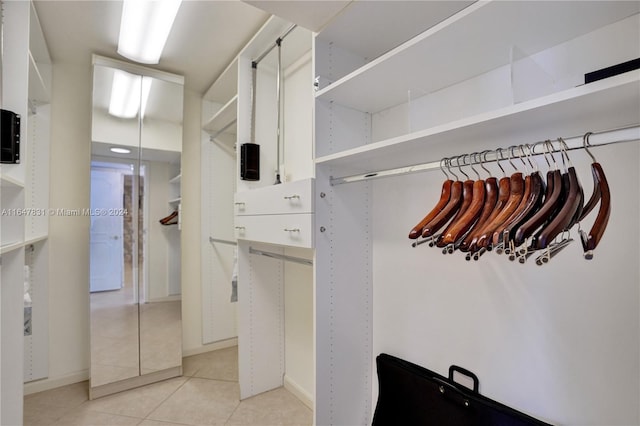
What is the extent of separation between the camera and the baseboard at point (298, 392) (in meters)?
2.08

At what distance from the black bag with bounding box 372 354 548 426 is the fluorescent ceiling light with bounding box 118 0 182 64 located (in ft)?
7.20

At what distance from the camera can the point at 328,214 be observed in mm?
1449

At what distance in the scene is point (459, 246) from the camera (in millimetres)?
900

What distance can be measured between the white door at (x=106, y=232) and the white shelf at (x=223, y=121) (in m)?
0.91

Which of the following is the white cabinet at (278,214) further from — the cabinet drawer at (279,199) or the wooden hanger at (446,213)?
the wooden hanger at (446,213)

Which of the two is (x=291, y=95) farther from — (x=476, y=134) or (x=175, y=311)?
(x=175, y=311)

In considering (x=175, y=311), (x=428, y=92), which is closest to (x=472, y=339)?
(x=428, y=92)

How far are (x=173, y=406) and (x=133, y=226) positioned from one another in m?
1.35

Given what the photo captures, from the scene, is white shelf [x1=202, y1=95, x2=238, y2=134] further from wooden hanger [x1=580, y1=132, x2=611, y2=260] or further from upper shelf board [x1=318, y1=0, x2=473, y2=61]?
wooden hanger [x1=580, y1=132, x2=611, y2=260]

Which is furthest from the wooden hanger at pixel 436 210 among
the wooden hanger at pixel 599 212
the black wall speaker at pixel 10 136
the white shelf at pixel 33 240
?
the white shelf at pixel 33 240

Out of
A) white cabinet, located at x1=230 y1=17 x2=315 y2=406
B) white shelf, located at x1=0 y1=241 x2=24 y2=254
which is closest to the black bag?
white cabinet, located at x1=230 y1=17 x2=315 y2=406

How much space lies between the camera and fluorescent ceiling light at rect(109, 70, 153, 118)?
7.80 ft

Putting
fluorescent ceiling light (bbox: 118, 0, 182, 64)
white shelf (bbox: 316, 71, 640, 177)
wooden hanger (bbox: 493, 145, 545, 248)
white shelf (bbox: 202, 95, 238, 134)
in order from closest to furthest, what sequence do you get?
white shelf (bbox: 316, 71, 640, 177)
wooden hanger (bbox: 493, 145, 545, 248)
fluorescent ceiling light (bbox: 118, 0, 182, 64)
white shelf (bbox: 202, 95, 238, 134)

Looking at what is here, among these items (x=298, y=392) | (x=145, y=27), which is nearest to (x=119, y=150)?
(x=145, y=27)
